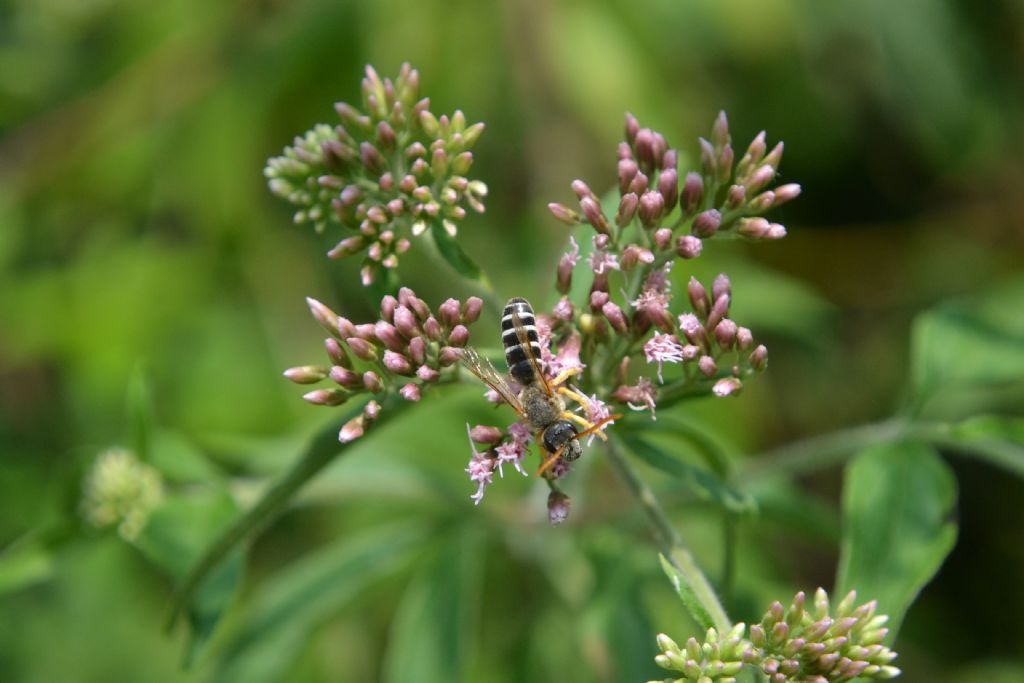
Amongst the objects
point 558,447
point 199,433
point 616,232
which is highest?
point 199,433

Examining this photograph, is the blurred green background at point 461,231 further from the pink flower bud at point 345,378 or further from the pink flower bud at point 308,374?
the pink flower bud at point 345,378

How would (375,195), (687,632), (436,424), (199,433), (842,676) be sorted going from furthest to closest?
(199,433) → (436,424) → (687,632) → (375,195) → (842,676)

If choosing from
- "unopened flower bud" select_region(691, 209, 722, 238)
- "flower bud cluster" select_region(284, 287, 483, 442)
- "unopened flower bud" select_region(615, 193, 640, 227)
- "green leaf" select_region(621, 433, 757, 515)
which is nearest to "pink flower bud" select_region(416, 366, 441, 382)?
"flower bud cluster" select_region(284, 287, 483, 442)

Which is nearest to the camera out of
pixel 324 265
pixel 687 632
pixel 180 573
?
pixel 180 573

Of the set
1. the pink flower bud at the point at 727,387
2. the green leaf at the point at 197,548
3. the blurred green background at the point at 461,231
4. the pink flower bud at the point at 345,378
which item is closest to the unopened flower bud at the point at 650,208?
the pink flower bud at the point at 727,387

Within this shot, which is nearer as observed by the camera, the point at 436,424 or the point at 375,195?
the point at 375,195

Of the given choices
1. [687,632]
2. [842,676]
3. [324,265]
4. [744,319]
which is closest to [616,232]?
[842,676]

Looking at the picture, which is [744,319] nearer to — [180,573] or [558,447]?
[558,447]
